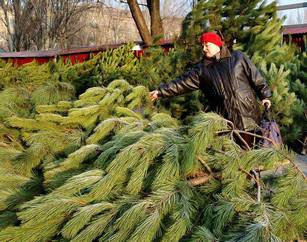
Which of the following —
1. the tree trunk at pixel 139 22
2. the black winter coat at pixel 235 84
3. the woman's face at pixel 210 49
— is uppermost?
the tree trunk at pixel 139 22

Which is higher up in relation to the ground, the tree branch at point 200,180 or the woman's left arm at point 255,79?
the woman's left arm at point 255,79

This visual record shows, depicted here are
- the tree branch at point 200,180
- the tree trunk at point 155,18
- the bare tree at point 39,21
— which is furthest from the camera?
the bare tree at point 39,21

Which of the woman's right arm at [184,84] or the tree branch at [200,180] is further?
the woman's right arm at [184,84]

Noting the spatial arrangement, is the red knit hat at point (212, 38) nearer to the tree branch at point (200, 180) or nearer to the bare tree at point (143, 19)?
the tree branch at point (200, 180)

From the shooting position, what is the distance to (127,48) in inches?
257

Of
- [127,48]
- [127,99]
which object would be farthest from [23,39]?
[127,99]

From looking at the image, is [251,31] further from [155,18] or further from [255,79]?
[155,18]

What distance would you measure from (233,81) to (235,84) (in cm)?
3

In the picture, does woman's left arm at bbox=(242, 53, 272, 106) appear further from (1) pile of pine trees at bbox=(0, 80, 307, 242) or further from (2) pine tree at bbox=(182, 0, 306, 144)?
(2) pine tree at bbox=(182, 0, 306, 144)

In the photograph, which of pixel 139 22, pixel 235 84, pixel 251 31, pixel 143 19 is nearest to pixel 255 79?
pixel 235 84

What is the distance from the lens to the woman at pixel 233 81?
3.25 meters

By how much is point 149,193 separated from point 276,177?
2.20 ft

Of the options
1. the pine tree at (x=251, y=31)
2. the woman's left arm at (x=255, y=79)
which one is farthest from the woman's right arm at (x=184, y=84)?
the pine tree at (x=251, y=31)

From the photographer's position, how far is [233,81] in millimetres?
3256
